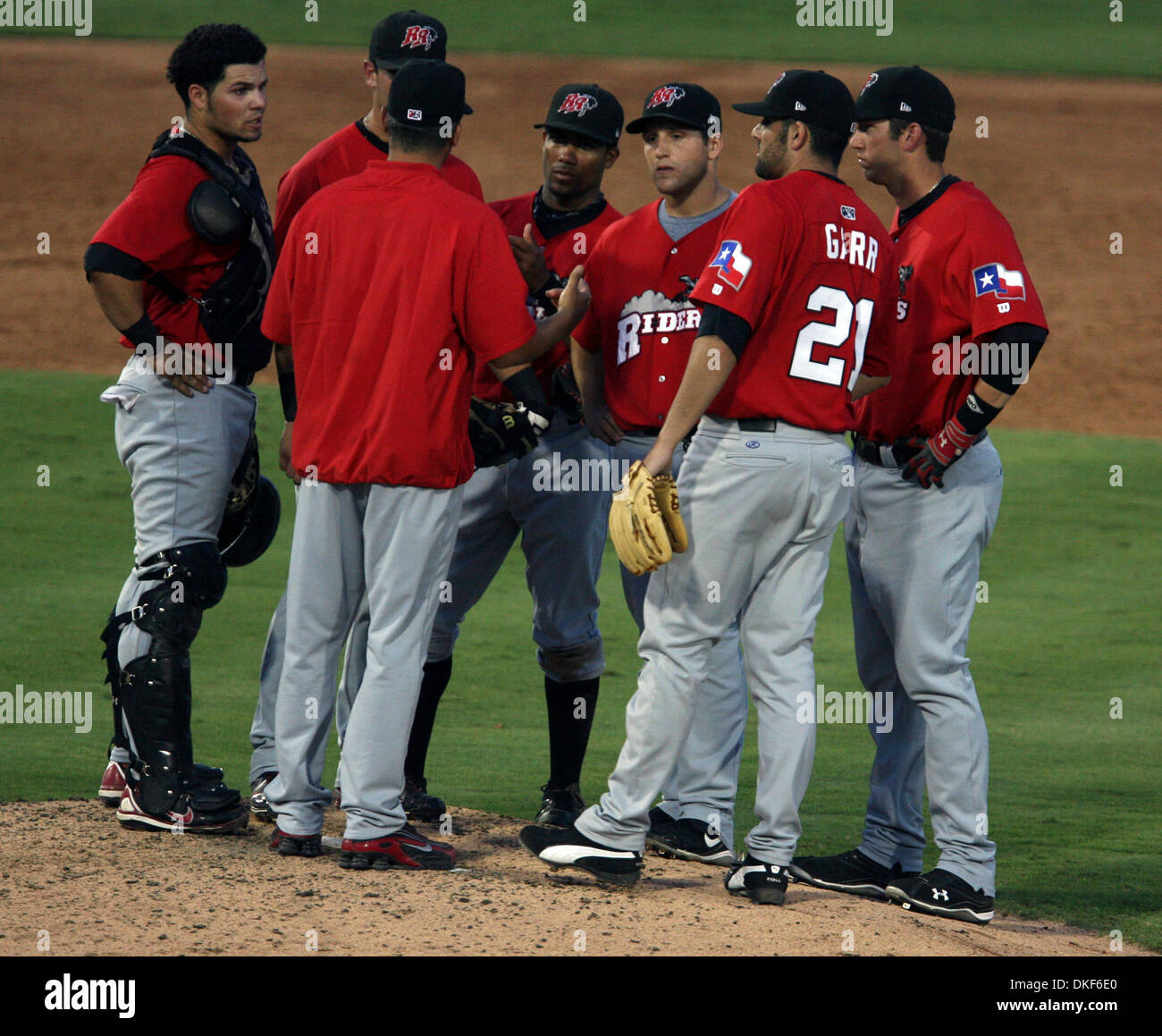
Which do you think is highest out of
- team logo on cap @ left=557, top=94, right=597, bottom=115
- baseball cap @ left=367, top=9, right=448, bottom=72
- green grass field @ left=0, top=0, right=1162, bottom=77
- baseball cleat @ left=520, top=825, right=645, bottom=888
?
green grass field @ left=0, top=0, right=1162, bottom=77

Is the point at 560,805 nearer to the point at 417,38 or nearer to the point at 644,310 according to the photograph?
the point at 644,310

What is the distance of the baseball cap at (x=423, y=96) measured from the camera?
3975 millimetres

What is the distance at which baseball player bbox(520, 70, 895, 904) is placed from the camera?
156 inches

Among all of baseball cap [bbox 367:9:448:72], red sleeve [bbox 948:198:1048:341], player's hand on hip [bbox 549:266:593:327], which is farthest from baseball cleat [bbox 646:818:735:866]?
baseball cap [bbox 367:9:448:72]

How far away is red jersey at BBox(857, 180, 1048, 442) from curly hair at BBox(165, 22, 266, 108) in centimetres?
195

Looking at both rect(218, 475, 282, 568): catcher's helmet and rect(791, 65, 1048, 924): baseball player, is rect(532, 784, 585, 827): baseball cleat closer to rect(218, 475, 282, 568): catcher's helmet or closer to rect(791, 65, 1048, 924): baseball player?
rect(791, 65, 1048, 924): baseball player

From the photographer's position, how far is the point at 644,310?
15.2 feet

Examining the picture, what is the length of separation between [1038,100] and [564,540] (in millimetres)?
21355

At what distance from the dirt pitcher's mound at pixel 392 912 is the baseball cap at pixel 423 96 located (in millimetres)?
1964

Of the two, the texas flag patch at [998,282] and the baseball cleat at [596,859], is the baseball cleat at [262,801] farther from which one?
the texas flag patch at [998,282]

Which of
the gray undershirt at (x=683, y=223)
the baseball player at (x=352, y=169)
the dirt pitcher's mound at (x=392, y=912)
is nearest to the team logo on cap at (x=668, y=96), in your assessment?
the gray undershirt at (x=683, y=223)

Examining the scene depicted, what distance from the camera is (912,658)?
421cm

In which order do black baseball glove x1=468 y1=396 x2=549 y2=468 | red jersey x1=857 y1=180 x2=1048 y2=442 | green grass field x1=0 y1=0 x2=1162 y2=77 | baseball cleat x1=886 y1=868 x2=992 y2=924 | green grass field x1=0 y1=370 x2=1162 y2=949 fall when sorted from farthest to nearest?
green grass field x1=0 y1=0 x2=1162 y2=77 < green grass field x1=0 y1=370 x2=1162 y2=949 < black baseball glove x1=468 y1=396 x2=549 y2=468 < red jersey x1=857 y1=180 x2=1048 y2=442 < baseball cleat x1=886 y1=868 x2=992 y2=924

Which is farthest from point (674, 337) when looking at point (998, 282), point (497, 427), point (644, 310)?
point (998, 282)
